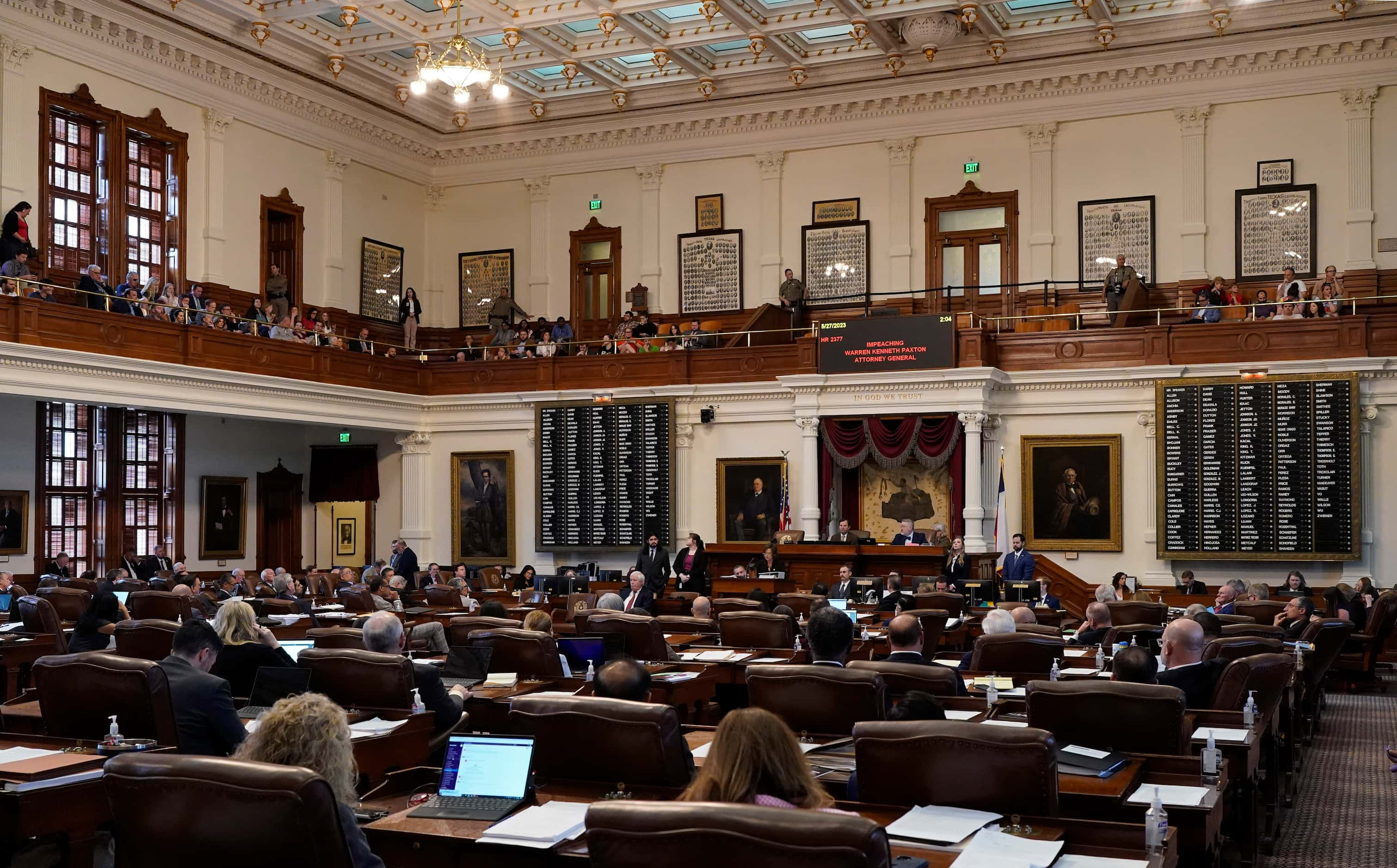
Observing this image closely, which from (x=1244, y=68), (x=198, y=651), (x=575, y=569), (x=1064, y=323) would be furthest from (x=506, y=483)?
(x=198, y=651)

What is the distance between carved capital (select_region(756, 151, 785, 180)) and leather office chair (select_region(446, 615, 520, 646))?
53.0 ft

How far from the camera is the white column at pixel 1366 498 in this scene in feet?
58.7

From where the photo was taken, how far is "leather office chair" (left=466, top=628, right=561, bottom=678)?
774cm

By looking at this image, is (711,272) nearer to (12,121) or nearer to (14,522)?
(12,121)

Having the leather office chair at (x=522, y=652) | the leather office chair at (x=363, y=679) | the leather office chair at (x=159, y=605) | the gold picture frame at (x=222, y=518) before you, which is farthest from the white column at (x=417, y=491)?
the leather office chair at (x=363, y=679)

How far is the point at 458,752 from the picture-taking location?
167 inches

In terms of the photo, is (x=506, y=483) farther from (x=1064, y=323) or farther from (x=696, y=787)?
(x=696, y=787)

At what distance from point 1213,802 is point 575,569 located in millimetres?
16413

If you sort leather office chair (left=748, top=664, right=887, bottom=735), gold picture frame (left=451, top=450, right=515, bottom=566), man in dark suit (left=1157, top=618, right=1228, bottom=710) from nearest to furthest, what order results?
leather office chair (left=748, top=664, right=887, bottom=735) < man in dark suit (left=1157, top=618, right=1228, bottom=710) < gold picture frame (left=451, top=450, right=515, bottom=566)

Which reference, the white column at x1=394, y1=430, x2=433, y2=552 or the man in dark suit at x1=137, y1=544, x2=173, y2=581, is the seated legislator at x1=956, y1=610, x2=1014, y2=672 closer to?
the man in dark suit at x1=137, y1=544, x2=173, y2=581

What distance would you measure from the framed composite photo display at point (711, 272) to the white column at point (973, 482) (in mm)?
6490

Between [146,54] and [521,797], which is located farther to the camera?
[146,54]

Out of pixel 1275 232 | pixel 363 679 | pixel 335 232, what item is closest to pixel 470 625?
pixel 363 679

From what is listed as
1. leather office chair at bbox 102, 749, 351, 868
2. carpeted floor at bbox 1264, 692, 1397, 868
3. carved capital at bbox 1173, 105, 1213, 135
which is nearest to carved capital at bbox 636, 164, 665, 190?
carved capital at bbox 1173, 105, 1213, 135
